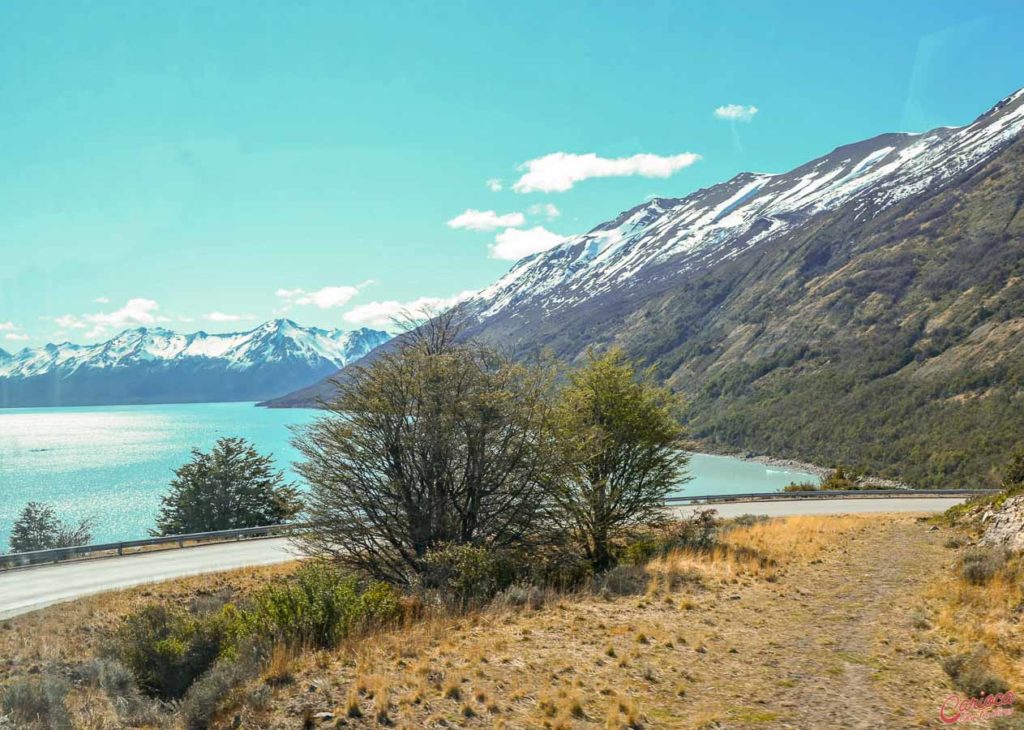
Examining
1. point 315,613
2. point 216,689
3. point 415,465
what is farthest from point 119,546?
point 216,689

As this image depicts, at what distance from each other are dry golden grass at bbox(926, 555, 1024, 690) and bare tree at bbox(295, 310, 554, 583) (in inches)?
321

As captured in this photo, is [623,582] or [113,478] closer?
[623,582]

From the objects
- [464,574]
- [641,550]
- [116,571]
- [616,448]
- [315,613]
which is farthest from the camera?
[116,571]

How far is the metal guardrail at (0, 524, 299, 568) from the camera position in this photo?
21281mm

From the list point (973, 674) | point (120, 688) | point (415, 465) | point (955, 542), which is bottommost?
point (955, 542)

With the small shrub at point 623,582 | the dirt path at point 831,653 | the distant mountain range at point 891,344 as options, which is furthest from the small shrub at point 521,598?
the distant mountain range at point 891,344

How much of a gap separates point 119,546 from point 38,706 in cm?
1870

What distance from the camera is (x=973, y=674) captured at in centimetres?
659

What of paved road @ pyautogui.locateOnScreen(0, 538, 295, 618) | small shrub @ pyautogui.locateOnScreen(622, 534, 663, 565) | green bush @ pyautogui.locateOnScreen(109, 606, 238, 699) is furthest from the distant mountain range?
green bush @ pyautogui.locateOnScreen(109, 606, 238, 699)

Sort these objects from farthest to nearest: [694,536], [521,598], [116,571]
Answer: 1. [116,571]
2. [694,536]
3. [521,598]

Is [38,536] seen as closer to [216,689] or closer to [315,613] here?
[315,613]

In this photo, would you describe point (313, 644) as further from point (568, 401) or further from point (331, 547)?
point (568, 401)

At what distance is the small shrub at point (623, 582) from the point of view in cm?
1198

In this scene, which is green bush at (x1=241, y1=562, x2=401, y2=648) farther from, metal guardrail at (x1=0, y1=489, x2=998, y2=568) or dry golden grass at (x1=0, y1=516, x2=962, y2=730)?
metal guardrail at (x1=0, y1=489, x2=998, y2=568)
